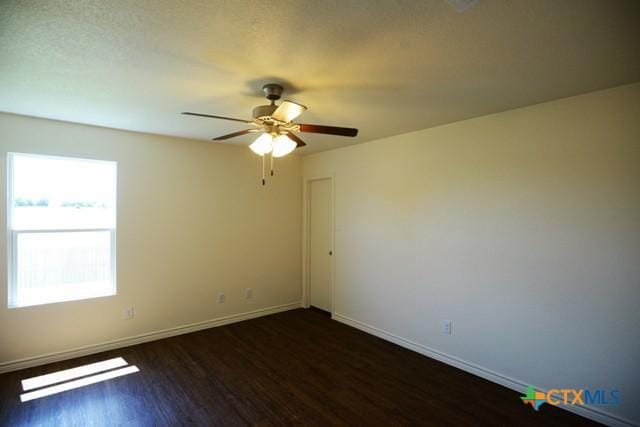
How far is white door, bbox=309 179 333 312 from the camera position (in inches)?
192

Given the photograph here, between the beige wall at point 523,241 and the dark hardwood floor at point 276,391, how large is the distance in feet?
1.29

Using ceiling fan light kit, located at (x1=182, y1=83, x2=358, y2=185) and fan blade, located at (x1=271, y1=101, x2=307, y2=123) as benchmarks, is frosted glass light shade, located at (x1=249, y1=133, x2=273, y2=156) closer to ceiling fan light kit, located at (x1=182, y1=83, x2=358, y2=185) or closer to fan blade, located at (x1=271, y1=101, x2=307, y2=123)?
ceiling fan light kit, located at (x1=182, y1=83, x2=358, y2=185)

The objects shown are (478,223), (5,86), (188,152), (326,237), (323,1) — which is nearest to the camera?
(323,1)

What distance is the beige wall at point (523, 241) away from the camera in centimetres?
233

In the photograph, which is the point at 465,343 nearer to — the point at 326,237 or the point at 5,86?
the point at 326,237

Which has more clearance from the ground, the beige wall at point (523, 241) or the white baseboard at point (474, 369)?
the beige wall at point (523, 241)

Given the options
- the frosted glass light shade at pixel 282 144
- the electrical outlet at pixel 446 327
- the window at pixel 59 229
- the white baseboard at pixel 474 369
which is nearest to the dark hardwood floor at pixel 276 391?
the white baseboard at pixel 474 369

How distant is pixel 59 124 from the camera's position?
3277 millimetres

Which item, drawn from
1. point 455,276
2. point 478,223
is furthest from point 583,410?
point 478,223

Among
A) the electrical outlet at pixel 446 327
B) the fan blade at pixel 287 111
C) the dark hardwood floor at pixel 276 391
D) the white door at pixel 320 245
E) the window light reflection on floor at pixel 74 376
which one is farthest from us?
the white door at pixel 320 245

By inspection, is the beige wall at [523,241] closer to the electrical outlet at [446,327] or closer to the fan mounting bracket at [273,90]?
the electrical outlet at [446,327]

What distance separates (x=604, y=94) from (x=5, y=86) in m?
4.33

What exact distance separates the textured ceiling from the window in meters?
0.72

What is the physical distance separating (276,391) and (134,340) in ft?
6.46
